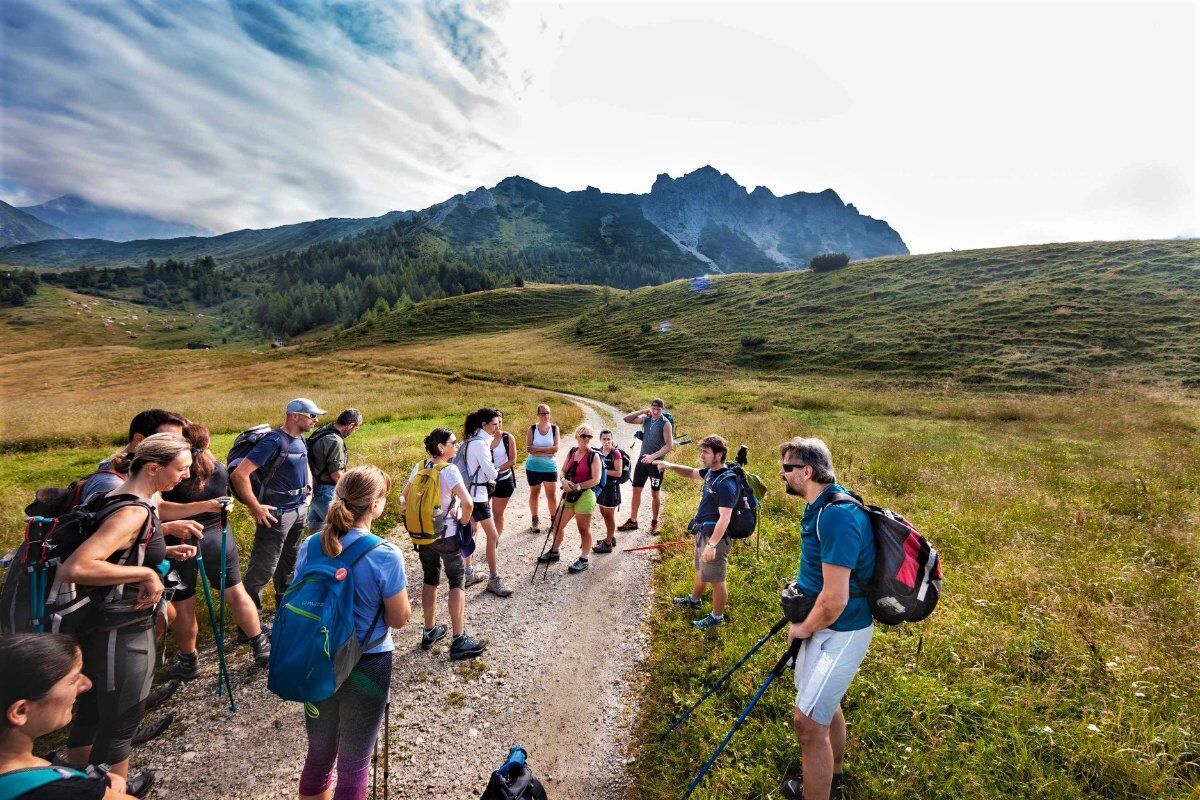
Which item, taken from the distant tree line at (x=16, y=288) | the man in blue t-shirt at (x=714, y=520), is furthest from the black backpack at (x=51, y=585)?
the distant tree line at (x=16, y=288)

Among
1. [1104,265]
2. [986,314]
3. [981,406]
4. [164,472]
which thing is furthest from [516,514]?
[1104,265]

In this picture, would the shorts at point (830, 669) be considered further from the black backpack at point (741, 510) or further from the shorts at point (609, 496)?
the shorts at point (609, 496)

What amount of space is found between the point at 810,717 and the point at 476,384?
41.6 meters

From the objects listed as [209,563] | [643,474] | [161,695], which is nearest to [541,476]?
[643,474]

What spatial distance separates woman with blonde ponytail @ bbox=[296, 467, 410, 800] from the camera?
337 centimetres

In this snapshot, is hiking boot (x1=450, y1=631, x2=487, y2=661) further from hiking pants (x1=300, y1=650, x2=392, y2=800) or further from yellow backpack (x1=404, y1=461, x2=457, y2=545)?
hiking pants (x1=300, y1=650, x2=392, y2=800)

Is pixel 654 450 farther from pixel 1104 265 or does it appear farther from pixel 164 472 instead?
pixel 1104 265

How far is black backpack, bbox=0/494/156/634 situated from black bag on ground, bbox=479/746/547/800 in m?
3.33

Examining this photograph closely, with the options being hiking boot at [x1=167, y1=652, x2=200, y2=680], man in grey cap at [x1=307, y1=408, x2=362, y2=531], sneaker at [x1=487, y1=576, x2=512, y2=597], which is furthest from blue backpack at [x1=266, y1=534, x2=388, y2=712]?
sneaker at [x1=487, y1=576, x2=512, y2=597]

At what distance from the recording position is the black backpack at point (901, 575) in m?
3.54

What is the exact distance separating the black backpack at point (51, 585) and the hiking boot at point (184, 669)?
251cm

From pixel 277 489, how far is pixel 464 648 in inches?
131

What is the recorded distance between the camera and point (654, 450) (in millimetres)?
10422

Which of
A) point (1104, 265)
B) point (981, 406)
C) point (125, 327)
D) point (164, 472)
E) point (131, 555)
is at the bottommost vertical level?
point (981, 406)
